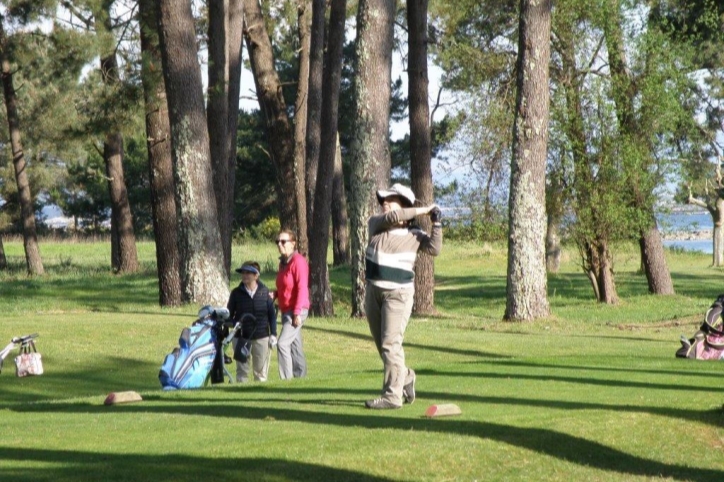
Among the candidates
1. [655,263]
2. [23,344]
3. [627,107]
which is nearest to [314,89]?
[627,107]

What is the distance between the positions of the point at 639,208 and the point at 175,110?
14.0m

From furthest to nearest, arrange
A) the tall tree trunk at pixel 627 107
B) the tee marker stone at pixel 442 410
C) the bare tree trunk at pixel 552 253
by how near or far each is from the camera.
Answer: the bare tree trunk at pixel 552 253
the tall tree trunk at pixel 627 107
the tee marker stone at pixel 442 410

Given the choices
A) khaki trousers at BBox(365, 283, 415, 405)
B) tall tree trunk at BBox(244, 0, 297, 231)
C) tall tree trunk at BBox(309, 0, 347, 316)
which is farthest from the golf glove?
tall tree trunk at BBox(244, 0, 297, 231)

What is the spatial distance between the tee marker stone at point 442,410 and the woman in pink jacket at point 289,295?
4.35 m

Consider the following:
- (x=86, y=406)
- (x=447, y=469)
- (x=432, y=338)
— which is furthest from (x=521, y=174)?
(x=447, y=469)

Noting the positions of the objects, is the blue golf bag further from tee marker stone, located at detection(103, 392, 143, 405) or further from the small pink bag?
the small pink bag

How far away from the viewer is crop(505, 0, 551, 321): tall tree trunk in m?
24.1

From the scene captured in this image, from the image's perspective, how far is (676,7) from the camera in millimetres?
37219

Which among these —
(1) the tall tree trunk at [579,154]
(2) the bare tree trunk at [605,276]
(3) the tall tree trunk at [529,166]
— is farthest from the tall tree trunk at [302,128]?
(3) the tall tree trunk at [529,166]

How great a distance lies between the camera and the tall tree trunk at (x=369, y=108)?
76.9ft

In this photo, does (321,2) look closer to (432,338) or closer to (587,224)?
(587,224)

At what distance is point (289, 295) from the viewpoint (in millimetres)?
14195

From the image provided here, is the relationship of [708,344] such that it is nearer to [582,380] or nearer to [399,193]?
[582,380]

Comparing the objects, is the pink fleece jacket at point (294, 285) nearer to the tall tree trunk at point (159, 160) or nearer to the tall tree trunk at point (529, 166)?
the tall tree trunk at point (529, 166)
